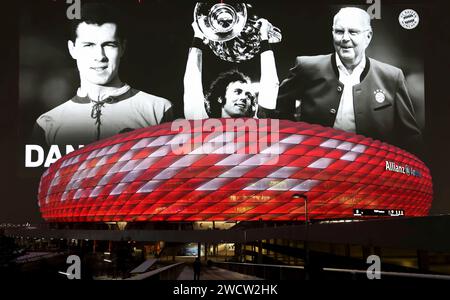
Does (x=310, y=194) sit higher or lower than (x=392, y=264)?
higher

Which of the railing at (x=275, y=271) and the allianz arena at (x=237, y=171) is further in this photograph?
the allianz arena at (x=237, y=171)

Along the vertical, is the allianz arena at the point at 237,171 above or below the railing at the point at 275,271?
above

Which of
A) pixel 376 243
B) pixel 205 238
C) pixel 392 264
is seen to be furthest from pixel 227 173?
pixel 376 243

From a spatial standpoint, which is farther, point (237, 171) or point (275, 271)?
point (237, 171)

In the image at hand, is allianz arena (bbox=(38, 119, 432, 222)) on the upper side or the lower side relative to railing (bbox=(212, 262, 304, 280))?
upper

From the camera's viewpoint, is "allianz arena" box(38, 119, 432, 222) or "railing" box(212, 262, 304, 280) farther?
"allianz arena" box(38, 119, 432, 222)

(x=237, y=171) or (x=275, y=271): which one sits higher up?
(x=237, y=171)

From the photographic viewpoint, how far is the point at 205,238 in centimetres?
4481


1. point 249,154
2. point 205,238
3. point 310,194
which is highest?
point 249,154

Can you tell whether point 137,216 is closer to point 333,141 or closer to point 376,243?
point 333,141
